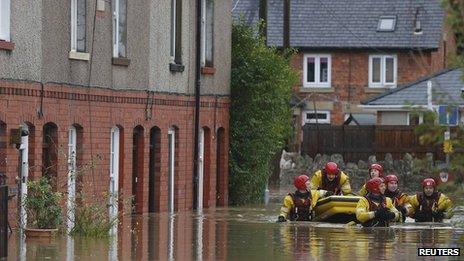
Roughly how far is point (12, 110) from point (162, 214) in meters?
8.28

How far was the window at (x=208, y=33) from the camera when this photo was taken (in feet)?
125

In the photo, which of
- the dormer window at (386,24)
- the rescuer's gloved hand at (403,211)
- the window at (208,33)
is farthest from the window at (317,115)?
the rescuer's gloved hand at (403,211)

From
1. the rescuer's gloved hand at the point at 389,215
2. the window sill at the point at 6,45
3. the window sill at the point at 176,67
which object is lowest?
the rescuer's gloved hand at the point at 389,215

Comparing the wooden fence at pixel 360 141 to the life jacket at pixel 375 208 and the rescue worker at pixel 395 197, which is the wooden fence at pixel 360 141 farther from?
the life jacket at pixel 375 208

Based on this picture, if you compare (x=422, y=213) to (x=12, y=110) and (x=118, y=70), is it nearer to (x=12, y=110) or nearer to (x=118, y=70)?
(x=118, y=70)

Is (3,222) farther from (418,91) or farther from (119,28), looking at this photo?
(418,91)

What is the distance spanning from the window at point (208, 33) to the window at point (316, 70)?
3256 cm

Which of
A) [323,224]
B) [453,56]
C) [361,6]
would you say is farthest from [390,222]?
[361,6]

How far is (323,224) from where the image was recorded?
3053 centimetres

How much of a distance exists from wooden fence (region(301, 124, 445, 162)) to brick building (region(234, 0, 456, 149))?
10259mm

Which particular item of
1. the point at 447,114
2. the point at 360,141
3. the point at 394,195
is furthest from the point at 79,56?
the point at 360,141

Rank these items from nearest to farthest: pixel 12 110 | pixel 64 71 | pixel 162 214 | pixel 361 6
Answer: pixel 12 110
pixel 64 71
pixel 162 214
pixel 361 6

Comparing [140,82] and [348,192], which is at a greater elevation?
[140,82]

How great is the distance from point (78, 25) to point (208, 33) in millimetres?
8990
